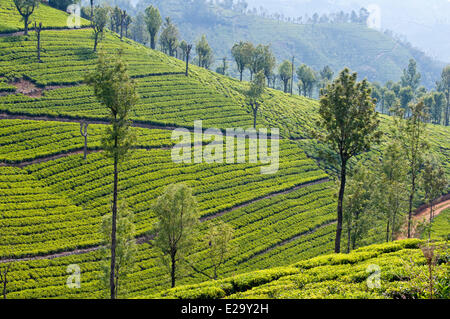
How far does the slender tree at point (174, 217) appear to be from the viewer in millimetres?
35719

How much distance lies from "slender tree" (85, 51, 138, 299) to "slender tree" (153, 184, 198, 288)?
5174 millimetres

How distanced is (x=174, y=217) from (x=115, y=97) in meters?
12.5

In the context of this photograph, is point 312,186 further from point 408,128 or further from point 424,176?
point 408,128

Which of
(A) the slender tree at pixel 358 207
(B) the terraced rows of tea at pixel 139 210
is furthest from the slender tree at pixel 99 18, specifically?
(A) the slender tree at pixel 358 207

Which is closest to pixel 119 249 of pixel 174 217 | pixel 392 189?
pixel 174 217

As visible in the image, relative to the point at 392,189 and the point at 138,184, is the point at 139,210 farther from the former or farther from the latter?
the point at 392,189

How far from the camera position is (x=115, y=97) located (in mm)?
31578

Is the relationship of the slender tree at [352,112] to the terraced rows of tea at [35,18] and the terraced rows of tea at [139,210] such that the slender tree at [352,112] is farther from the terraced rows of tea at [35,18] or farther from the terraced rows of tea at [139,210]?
the terraced rows of tea at [35,18]

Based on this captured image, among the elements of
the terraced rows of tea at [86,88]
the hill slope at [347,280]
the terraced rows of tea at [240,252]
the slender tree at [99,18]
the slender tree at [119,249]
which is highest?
the slender tree at [99,18]

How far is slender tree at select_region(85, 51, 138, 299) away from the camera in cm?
3111

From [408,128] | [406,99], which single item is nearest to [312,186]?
[408,128]

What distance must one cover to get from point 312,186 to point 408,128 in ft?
90.4

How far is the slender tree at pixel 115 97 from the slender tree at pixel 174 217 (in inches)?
204
